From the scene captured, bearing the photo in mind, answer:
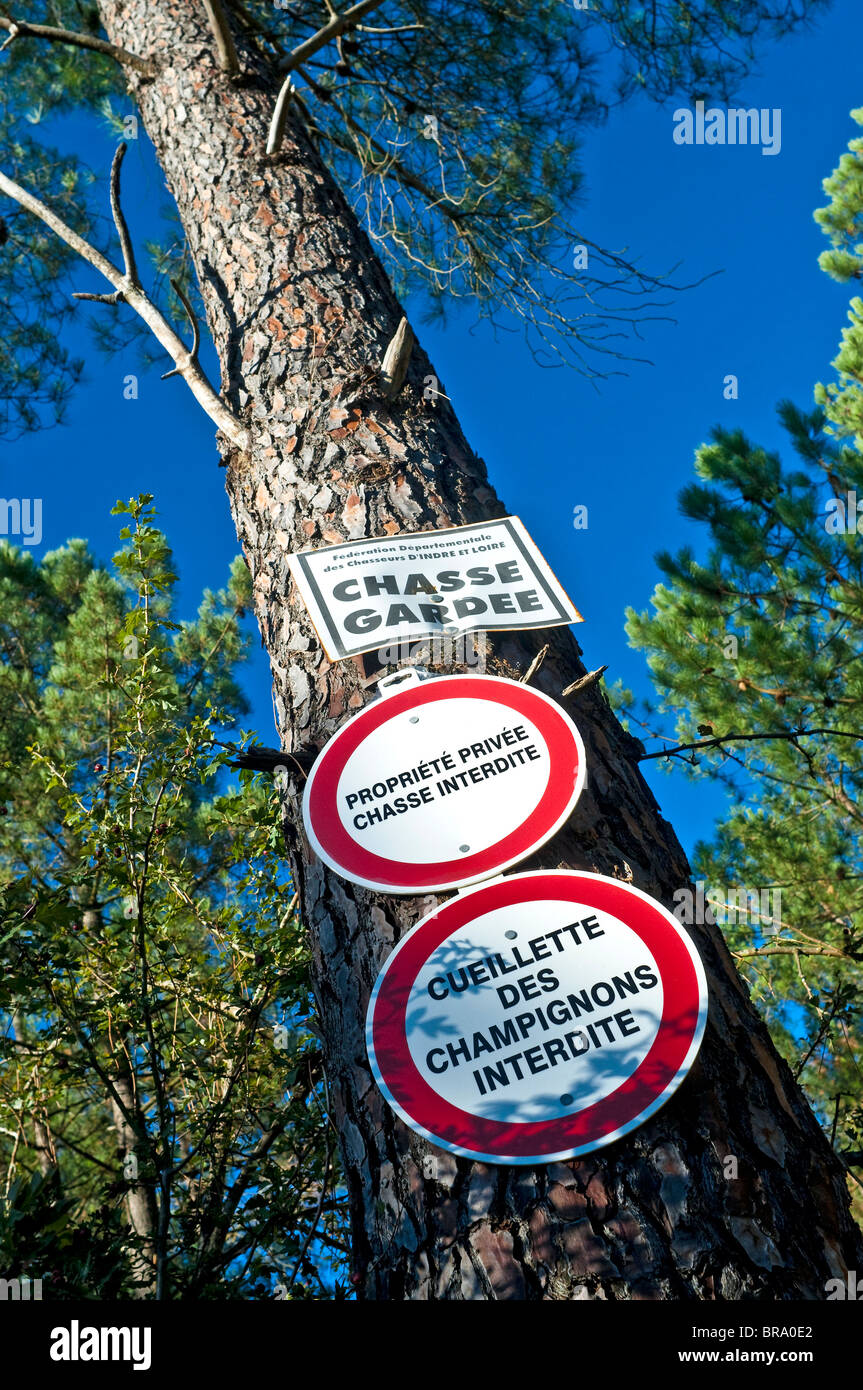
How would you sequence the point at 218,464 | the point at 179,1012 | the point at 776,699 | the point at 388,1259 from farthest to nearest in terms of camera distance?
the point at 776,699, the point at 179,1012, the point at 218,464, the point at 388,1259

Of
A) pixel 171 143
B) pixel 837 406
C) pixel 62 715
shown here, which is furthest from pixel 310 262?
pixel 837 406

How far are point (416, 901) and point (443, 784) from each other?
0.19 meters

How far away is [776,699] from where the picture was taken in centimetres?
569

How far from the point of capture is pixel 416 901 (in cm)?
141

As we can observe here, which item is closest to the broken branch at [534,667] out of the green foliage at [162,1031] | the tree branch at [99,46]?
the green foliage at [162,1031]

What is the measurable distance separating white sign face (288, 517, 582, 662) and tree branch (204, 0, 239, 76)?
2257 millimetres

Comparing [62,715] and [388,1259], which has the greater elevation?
[62,715]

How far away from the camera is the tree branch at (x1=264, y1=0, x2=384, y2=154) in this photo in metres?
2.81

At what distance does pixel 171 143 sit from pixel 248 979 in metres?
2.64

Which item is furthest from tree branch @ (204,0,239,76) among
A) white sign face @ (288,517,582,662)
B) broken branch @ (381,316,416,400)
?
white sign face @ (288,517,582,662)

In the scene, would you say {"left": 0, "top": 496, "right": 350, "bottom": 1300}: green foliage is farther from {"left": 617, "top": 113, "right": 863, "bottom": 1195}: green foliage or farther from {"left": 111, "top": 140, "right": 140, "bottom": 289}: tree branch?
{"left": 617, "top": 113, "right": 863, "bottom": 1195}: green foliage

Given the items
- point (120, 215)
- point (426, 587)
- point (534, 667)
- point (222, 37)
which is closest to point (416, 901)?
point (534, 667)

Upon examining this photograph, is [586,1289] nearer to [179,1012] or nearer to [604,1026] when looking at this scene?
[604,1026]

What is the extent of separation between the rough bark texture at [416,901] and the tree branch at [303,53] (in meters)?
0.09
